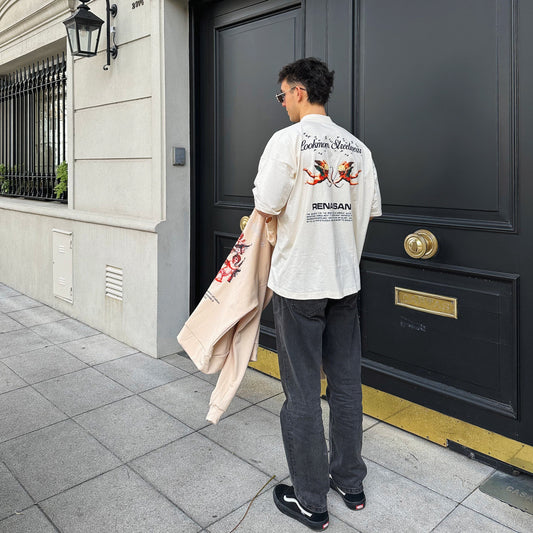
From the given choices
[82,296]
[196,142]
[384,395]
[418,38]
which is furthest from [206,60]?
[384,395]

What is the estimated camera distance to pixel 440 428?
126 inches

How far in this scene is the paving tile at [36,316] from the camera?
19.2 feet

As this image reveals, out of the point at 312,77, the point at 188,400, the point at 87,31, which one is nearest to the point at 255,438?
the point at 188,400

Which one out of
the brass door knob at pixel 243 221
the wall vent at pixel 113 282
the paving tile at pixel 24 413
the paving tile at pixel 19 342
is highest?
the brass door knob at pixel 243 221

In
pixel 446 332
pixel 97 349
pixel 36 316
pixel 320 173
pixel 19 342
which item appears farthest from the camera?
pixel 36 316

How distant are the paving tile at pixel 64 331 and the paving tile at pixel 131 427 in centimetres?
174

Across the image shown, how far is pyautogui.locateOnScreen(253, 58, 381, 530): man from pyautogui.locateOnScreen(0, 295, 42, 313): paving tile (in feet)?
16.1

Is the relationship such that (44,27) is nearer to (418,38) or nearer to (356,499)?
(418,38)

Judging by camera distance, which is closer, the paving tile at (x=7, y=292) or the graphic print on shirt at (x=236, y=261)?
the graphic print on shirt at (x=236, y=261)

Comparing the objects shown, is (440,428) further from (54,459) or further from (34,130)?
(34,130)

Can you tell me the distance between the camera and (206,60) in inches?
185

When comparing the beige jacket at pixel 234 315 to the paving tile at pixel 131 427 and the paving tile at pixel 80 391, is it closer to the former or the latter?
the paving tile at pixel 131 427

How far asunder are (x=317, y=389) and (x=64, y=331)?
3818 mm

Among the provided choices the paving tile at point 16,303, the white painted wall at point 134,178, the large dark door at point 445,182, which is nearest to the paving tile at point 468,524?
the large dark door at point 445,182
